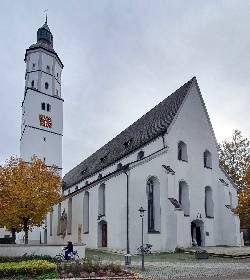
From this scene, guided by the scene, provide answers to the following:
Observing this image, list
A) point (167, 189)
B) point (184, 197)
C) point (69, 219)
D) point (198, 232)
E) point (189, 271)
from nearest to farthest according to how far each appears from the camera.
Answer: point (189, 271), point (167, 189), point (184, 197), point (198, 232), point (69, 219)

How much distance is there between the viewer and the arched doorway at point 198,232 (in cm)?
3775

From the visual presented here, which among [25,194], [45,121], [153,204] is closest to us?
[153,204]

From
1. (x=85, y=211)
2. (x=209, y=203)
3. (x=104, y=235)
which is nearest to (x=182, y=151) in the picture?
(x=209, y=203)

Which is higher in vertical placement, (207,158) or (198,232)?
(207,158)

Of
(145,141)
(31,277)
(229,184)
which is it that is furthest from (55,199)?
(31,277)

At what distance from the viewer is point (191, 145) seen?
39.6 metres

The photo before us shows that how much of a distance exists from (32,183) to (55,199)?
3.21 m

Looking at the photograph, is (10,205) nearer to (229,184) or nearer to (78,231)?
(78,231)

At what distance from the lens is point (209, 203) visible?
39.8 meters

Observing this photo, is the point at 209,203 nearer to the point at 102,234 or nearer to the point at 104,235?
the point at 104,235

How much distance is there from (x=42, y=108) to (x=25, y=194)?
75.8ft

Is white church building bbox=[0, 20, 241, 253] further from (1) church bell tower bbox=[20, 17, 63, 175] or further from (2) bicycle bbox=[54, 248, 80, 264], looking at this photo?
(1) church bell tower bbox=[20, 17, 63, 175]

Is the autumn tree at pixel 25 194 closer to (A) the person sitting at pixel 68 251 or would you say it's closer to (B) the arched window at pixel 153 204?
(B) the arched window at pixel 153 204

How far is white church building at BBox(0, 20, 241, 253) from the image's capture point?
114ft
